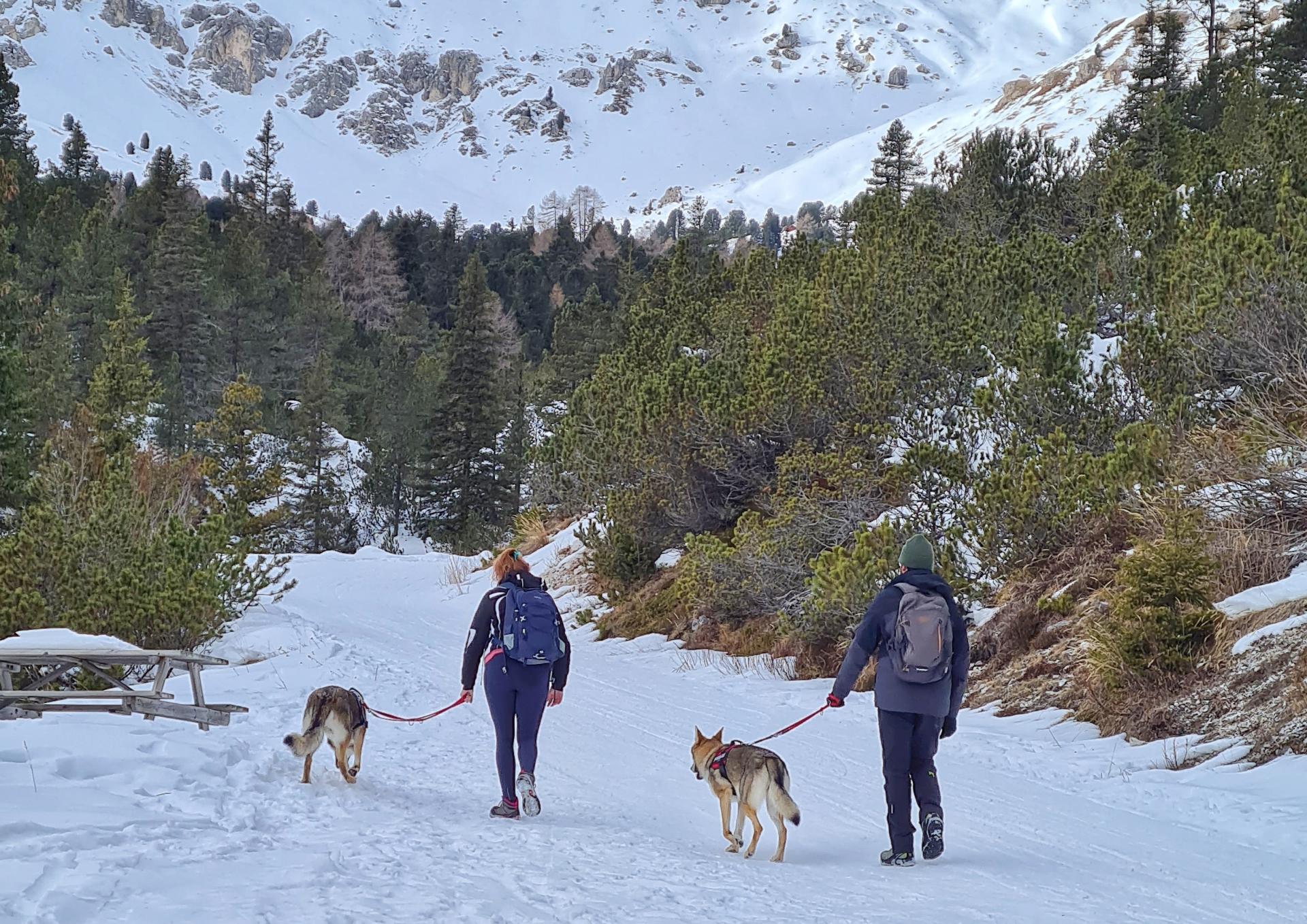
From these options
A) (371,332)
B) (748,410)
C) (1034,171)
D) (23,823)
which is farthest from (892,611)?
(371,332)

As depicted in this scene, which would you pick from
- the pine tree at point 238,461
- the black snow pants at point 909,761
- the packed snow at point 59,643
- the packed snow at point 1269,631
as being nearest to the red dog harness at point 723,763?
the black snow pants at point 909,761

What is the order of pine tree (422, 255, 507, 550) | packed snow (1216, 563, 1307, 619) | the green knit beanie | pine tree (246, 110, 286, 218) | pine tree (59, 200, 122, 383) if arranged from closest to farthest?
the green knit beanie → packed snow (1216, 563, 1307, 619) → pine tree (59, 200, 122, 383) → pine tree (422, 255, 507, 550) → pine tree (246, 110, 286, 218)

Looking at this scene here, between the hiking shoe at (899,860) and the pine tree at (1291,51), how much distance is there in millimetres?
33911

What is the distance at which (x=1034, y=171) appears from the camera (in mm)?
26109

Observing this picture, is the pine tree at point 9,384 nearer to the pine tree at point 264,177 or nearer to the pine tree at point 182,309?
the pine tree at point 182,309

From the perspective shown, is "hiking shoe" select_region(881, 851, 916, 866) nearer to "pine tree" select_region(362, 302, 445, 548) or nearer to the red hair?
the red hair

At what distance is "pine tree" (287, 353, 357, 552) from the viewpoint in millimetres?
42469

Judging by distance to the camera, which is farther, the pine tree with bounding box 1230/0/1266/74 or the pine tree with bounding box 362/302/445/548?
the pine tree with bounding box 362/302/445/548

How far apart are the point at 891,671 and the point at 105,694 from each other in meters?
5.06

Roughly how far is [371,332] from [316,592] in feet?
113

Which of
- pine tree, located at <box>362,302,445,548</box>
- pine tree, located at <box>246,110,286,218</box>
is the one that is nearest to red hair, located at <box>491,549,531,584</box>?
pine tree, located at <box>362,302,445,548</box>

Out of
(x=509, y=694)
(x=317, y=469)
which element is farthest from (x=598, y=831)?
(x=317, y=469)

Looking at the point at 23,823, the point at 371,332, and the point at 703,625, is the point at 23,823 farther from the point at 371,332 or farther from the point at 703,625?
the point at 371,332

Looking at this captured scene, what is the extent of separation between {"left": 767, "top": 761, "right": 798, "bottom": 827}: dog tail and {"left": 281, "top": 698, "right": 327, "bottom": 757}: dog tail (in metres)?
3.06
